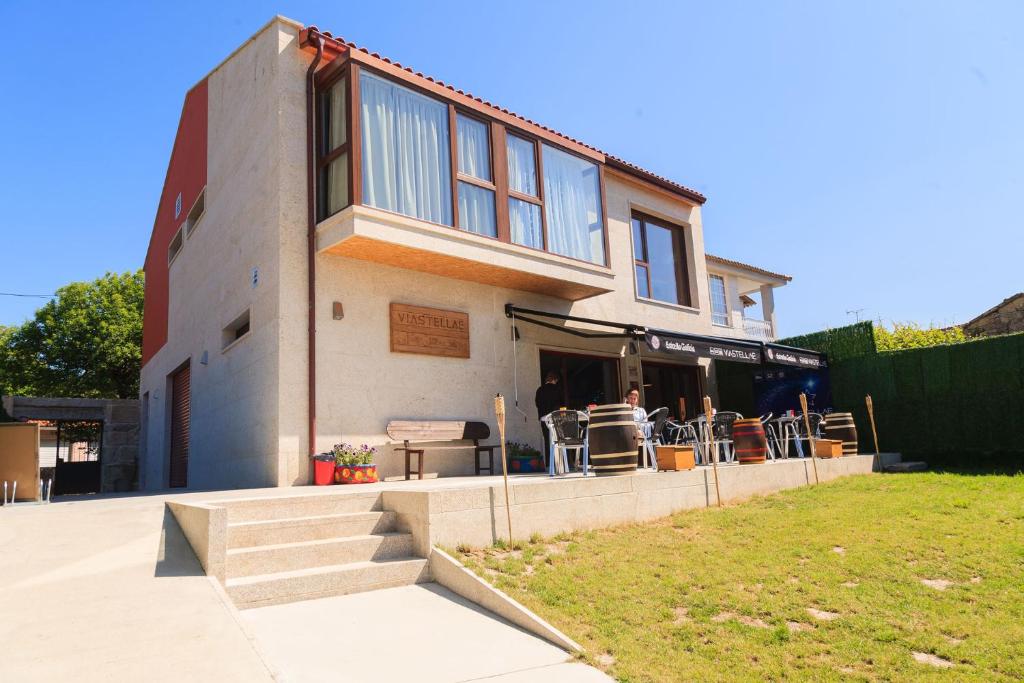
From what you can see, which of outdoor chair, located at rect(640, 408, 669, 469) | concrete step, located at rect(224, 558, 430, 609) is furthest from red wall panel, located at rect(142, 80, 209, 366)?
concrete step, located at rect(224, 558, 430, 609)

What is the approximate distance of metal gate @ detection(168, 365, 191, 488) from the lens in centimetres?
1327

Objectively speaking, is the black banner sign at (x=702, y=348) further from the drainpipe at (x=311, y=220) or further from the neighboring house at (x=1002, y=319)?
the neighboring house at (x=1002, y=319)

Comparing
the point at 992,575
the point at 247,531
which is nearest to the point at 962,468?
the point at 992,575

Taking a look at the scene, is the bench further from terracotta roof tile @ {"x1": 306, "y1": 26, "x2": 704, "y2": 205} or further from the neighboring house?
the neighboring house

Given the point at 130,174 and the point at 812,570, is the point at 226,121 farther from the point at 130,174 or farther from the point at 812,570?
the point at 812,570

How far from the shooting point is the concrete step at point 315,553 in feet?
15.4

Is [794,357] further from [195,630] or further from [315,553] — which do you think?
[195,630]

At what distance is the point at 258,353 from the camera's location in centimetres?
926

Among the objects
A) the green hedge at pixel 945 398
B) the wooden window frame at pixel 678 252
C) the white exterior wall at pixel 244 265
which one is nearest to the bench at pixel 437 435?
the white exterior wall at pixel 244 265

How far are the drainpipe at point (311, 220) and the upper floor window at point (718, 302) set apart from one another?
50.8 ft

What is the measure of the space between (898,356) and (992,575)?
977 centimetres

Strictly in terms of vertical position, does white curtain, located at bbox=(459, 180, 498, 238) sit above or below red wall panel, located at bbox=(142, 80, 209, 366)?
below

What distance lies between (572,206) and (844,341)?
722 centimetres

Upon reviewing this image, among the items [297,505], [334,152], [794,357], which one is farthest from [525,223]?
[794,357]
